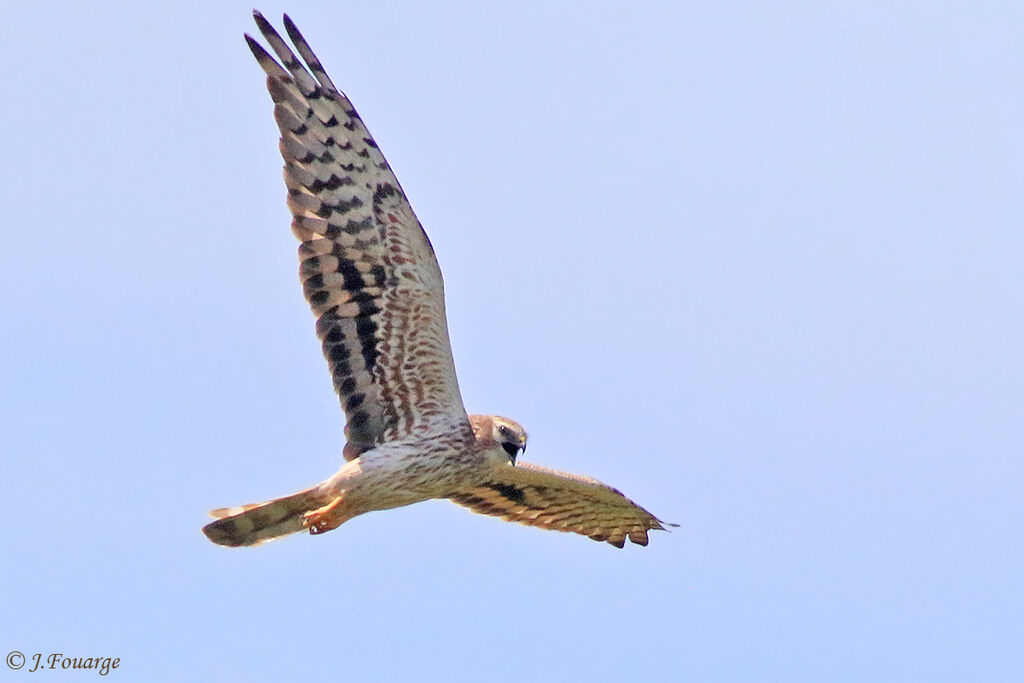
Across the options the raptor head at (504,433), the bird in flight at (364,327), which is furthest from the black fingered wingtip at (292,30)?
the raptor head at (504,433)

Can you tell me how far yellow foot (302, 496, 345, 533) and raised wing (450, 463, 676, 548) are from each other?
1.54m

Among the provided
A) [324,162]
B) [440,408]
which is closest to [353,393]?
[440,408]

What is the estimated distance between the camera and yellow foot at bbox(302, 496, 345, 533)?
11938 millimetres

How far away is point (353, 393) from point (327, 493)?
2.40 ft

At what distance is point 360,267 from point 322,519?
169cm

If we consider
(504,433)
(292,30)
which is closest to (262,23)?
(292,30)

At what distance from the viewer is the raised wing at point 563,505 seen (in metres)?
13.2

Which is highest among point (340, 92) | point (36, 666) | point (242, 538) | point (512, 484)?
point (340, 92)

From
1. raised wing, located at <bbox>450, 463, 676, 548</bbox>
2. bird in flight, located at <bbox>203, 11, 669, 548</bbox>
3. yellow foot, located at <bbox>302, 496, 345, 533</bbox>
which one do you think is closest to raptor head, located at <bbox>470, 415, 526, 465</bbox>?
bird in flight, located at <bbox>203, 11, 669, 548</bbox>

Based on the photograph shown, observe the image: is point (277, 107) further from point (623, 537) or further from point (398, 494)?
point (623, 537)

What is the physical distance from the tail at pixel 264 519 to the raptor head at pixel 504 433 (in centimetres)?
115

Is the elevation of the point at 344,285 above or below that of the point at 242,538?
above

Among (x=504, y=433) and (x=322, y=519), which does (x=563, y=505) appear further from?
(x=322, y=519)

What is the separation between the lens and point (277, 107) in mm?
11680
